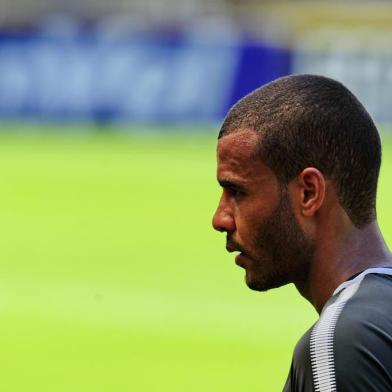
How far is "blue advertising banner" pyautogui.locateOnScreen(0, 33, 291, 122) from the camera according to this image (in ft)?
66.5

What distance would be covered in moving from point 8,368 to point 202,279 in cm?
304

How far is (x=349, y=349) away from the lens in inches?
95.1

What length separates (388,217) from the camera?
1327 cm

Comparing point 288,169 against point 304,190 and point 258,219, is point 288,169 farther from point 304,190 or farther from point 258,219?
point 258,219

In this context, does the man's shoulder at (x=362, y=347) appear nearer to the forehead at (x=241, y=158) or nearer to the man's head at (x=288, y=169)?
the man's head at (x=288, y=169)

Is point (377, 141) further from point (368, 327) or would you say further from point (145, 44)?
point (145, 44)

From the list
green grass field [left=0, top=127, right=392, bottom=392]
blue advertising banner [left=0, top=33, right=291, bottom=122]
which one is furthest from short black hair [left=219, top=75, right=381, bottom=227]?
blue advertising banner [left=0, top=33, right=291, bottom=122]

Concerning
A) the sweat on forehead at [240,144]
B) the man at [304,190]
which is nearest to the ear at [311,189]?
the man at [304,190]

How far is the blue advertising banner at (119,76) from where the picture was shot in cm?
2027

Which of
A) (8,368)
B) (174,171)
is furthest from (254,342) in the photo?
(174,171)

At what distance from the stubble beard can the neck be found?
27 mm

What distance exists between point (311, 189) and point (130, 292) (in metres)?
7.97

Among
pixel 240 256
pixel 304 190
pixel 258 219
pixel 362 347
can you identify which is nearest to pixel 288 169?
pixel 304 190

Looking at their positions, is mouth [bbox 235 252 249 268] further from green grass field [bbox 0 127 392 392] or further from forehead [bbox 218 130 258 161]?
green grass field [bbox 0 127 392 392]
